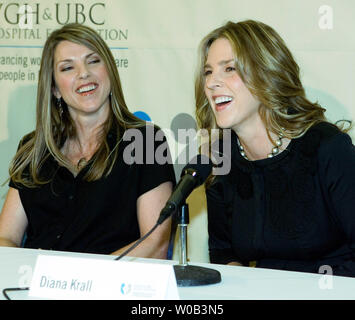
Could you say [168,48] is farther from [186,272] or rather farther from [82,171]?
[186,272]

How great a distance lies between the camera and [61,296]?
1.12m

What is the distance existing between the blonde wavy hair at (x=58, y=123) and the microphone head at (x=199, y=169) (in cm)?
98

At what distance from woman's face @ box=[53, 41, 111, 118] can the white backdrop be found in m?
0.49

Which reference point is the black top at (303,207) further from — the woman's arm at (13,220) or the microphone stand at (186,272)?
the woman's arm at (13,220)

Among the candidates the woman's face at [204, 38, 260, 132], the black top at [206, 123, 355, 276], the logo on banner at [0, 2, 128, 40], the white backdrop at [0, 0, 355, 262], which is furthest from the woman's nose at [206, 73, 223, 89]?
the logo on banner at [0, 2, 128, 40]

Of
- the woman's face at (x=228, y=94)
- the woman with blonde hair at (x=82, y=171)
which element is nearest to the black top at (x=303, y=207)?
the woman's face at (x=228, y=94)

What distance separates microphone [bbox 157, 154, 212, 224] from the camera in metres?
1.21

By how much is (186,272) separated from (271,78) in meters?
0.96

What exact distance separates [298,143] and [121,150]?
0.74 metres

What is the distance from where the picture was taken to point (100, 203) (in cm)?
228

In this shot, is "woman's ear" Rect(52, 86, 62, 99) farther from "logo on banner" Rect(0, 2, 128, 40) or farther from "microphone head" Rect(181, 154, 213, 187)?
"microphone head" Rect(181, 154, 213, 187)

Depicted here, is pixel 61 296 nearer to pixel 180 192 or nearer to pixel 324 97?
pixel 180 192

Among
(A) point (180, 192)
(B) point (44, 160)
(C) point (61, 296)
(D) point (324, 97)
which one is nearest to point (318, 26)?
(D) point (324, 97)

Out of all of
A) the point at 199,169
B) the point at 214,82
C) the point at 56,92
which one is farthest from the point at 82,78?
the point at 199,169
